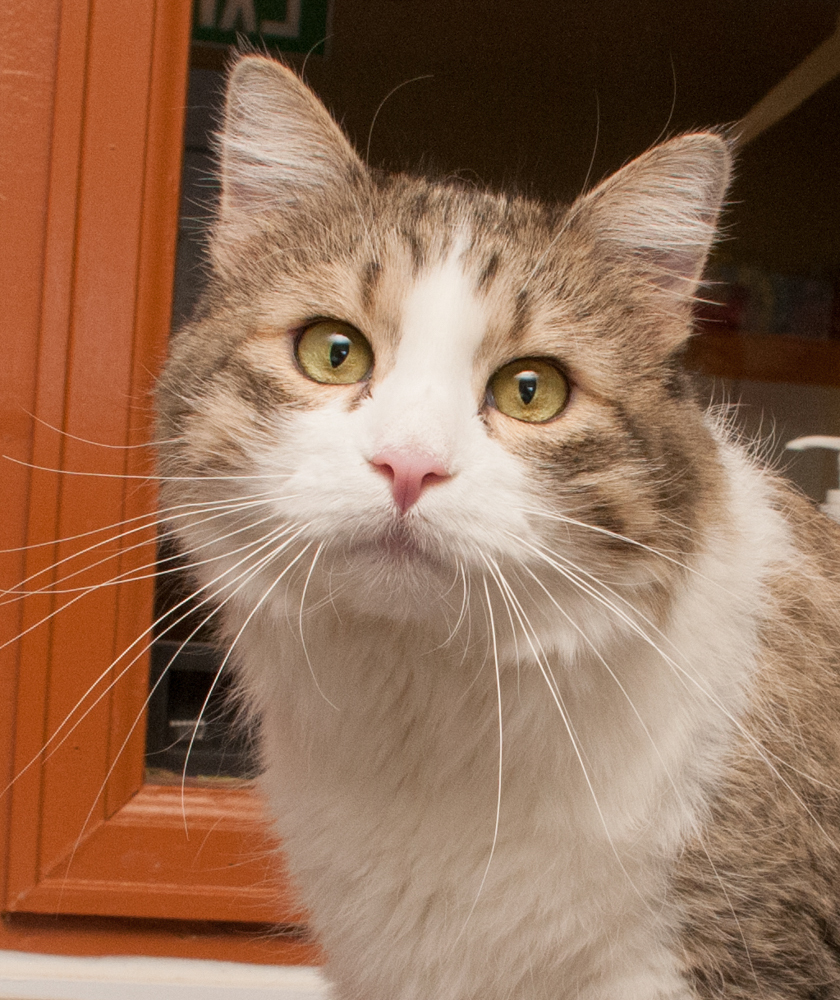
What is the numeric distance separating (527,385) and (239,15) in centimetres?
92

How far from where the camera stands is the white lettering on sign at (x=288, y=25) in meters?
1.34

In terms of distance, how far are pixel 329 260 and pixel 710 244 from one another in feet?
1.04

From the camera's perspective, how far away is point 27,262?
1.24m

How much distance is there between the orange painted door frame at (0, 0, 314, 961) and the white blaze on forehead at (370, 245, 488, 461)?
2.02 feet

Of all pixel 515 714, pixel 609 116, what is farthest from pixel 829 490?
pixel 515 714

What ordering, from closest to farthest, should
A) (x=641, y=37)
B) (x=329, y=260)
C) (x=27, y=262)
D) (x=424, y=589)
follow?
1. (x=424, y=589)
2. (x=329, y=260)
3. (x=27, y=262)
4. (x=641, y=37)

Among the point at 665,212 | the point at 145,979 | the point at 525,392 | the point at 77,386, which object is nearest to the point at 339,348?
the point at 525,392

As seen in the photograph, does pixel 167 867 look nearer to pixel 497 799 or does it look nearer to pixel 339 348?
pixel 497 799

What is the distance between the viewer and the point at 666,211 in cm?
79

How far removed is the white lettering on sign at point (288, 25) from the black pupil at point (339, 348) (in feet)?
2.77

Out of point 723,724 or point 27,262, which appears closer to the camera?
point 723,724

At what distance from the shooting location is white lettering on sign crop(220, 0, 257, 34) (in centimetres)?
131

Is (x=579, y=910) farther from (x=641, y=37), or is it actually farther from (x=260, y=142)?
(x=641, y=37)

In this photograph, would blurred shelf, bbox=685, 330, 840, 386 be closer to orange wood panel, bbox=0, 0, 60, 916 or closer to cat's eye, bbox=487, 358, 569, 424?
cat's eye, bbox=487, 358, 569, 424
